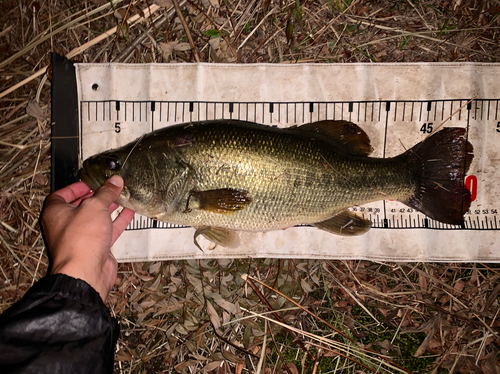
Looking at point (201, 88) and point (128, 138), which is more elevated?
point (201, 88)

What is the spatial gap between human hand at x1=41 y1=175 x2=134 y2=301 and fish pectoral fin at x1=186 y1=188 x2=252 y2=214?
652 mm

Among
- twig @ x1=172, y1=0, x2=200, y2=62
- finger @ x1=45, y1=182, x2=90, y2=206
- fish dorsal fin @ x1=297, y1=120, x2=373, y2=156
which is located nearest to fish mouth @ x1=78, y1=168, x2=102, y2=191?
finger @ x1=45, y1=182, x2=90, y2=206

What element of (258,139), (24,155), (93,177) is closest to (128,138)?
(93,177)

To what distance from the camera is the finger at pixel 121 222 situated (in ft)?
10.1

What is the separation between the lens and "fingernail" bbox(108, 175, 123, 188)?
2.66 metres

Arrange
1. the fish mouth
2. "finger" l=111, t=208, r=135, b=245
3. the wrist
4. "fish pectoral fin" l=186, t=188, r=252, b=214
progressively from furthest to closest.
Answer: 1. "finger" l=111, t=208, r=135, b=245
2. the fish mouth
3. "fish pectoral fin" l=186, t=188, r=252, b=214
4. the wrist

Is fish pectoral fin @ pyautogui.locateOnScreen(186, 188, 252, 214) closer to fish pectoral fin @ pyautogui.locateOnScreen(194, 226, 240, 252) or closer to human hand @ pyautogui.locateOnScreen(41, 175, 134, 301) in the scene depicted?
fish pectoral fin @ pyautogui.locateOnScreen(194, 226, 240, 252)

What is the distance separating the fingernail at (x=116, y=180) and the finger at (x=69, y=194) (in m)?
0.48

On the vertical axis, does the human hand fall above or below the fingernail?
below

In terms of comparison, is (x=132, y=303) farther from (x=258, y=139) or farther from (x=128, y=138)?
(x=258, y=139)

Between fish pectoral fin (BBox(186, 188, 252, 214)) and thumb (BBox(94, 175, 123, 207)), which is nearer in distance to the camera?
thumb (BBox(94, 175, 123, 207))

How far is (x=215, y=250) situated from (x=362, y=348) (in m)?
1.73

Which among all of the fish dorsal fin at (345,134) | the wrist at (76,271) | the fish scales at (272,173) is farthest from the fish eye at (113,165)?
the fish dorsal fin at (345,134)

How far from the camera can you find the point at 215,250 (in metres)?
3.23
